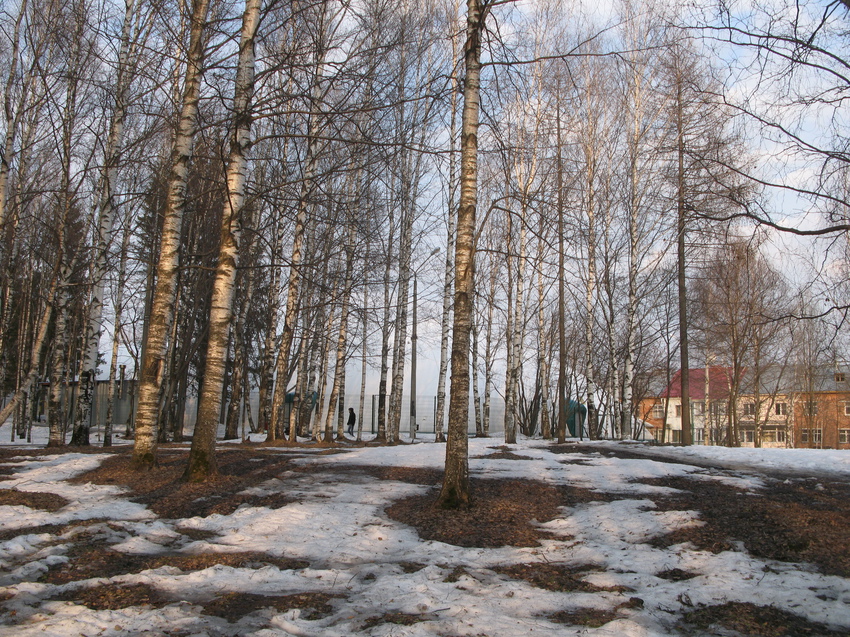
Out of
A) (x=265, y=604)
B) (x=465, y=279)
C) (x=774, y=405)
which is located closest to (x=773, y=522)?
(x=465, y=279)

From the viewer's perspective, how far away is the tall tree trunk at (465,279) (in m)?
6.49

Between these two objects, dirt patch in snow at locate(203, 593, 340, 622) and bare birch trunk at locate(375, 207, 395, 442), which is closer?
dirt patch in snow at locate(203, 593, 340, 622)

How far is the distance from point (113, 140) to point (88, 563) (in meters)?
10.3

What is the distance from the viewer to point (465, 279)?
21.5ft

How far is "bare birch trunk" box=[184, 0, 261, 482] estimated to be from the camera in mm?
7189

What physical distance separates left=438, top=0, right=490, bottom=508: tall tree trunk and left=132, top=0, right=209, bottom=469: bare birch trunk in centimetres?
376

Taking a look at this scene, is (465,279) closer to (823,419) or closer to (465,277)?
(465,277)

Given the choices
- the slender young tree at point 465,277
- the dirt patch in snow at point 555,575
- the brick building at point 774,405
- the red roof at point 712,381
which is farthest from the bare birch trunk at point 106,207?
the red roof at point 712,381

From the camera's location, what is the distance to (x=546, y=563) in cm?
473

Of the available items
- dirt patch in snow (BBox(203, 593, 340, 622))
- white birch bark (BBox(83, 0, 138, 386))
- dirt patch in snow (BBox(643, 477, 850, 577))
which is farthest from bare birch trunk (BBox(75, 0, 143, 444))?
dirt patch in snow (BBox(643, 477, 850, 577))

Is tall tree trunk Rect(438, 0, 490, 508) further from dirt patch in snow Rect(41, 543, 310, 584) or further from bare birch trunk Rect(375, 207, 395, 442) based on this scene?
bare birch trunk Rect(375, 207, 395, 442)

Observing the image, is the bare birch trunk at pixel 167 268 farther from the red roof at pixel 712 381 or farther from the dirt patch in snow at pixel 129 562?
the red roof at pixel 712 381

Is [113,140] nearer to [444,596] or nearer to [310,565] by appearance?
[310,565]

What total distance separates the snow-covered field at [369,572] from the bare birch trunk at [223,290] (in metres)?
0.83
